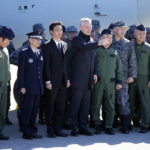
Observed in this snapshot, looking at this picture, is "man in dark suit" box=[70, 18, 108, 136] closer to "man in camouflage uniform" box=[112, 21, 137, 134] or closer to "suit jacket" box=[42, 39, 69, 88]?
"suit jacket" box=[42, 39, 69, 88]

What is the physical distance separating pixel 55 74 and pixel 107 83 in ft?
2.67

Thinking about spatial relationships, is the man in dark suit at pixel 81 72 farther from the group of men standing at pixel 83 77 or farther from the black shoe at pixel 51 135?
the black shoe at pixel 51 135

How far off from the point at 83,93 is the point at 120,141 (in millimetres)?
878

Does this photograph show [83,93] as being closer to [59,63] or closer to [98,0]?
[59,63]

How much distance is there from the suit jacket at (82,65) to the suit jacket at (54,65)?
0.48ft

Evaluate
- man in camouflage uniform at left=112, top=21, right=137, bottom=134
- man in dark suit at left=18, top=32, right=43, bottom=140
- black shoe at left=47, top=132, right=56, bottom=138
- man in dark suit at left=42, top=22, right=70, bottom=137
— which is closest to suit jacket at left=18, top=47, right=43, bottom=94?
man in dark suit at left=18, top=32, right=43, bottom=140

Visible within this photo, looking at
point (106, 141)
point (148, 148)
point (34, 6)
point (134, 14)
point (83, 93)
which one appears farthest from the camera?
point (134, 14)

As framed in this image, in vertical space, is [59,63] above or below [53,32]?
below

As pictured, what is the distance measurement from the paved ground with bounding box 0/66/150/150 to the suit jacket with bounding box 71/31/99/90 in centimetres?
76

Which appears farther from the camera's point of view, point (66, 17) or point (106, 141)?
point (66, 17)

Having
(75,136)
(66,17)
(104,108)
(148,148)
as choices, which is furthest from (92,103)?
(66,17)

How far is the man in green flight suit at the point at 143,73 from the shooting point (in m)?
5.82

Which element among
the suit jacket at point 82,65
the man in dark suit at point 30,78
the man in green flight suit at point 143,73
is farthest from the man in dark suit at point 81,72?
the man in green flight suit at point 143,73

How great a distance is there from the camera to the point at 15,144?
16.1 feet
